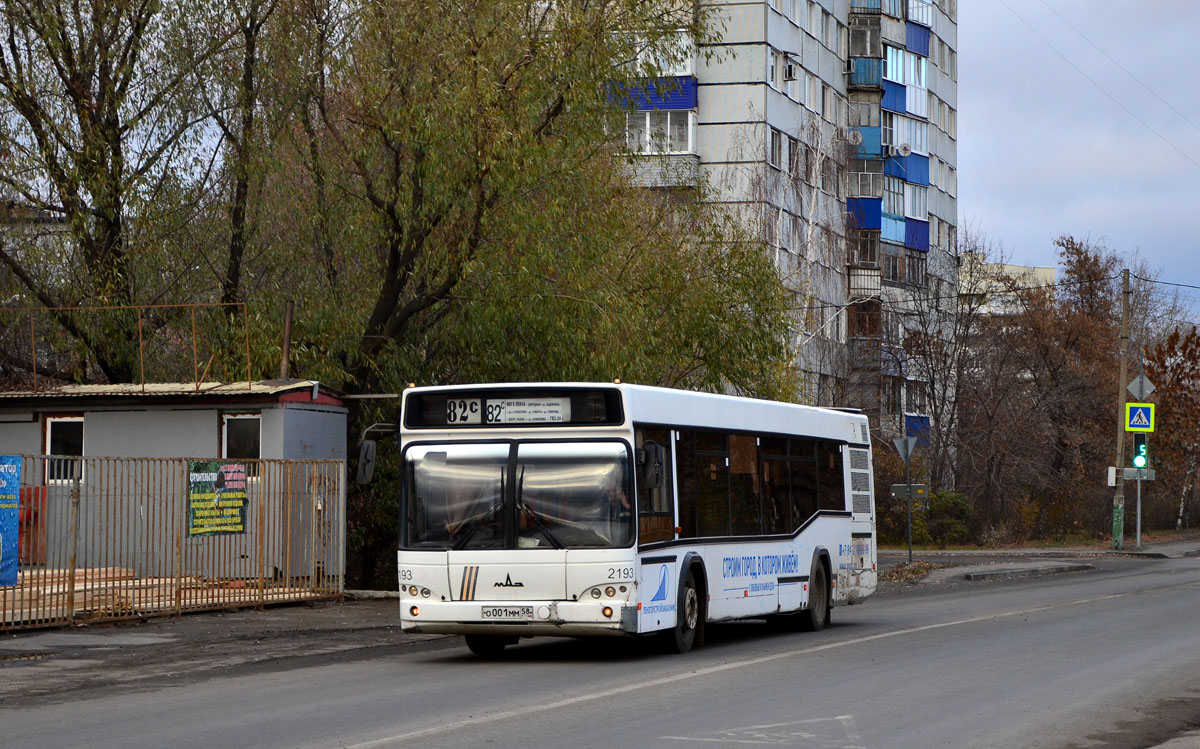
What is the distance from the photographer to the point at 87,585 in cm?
1978

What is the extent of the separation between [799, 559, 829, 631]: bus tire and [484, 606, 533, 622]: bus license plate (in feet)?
19.7

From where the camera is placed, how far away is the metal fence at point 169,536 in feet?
62.4

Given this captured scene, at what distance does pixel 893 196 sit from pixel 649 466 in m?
52.5

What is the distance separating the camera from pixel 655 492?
16203 mm

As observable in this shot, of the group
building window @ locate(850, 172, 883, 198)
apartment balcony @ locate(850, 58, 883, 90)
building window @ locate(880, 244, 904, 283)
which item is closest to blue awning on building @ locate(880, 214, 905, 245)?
building window @ locate(880, 244, 904, 283)

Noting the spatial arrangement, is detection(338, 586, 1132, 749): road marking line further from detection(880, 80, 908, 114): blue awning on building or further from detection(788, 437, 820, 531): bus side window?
detection(880, 80, 908, 114): blue awning on building

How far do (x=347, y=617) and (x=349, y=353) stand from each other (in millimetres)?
5555

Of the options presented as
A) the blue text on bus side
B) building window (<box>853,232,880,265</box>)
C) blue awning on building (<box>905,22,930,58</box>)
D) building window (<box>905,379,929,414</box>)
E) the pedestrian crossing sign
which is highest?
blue awning on building (<box>905,22,930,58</box>)

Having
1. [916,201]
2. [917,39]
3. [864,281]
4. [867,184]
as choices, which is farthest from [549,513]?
[917,39]

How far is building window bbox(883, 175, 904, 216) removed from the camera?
65.8 metres

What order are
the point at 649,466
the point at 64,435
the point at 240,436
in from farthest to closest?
the point at 64,435 < the point at 240,436 < the point at 649,466

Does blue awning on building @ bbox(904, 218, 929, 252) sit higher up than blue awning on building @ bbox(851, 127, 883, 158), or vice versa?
blue awning on building @ bbox(851, 127, 883, 158)

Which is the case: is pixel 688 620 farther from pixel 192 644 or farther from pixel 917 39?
pixel 917 39

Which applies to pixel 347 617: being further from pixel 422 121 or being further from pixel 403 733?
pixel 403 733
